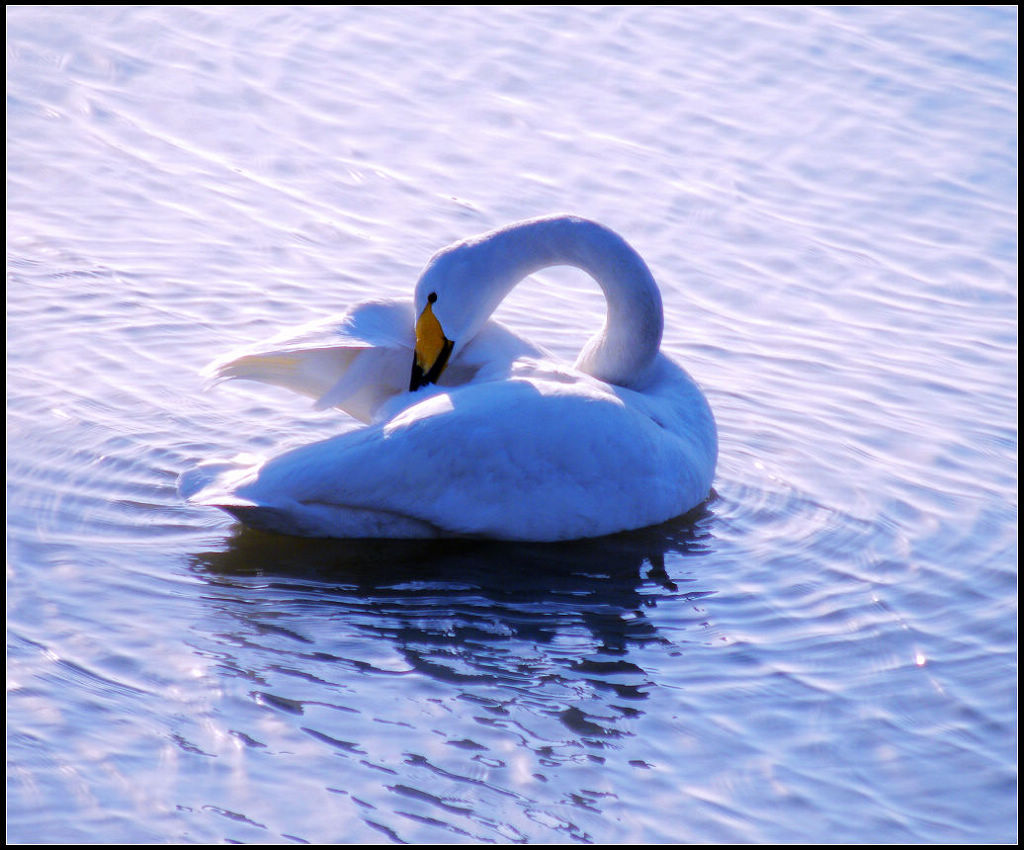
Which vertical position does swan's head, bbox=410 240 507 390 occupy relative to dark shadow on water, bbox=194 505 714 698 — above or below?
above

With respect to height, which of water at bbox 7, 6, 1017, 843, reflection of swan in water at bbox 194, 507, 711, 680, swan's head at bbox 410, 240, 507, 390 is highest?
swan's head at bbox 410, 240, 507, 390

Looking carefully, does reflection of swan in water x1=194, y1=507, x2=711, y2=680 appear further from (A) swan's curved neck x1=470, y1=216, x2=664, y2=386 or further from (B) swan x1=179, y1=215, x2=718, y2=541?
(A) swan's curved neck x1=470, y1=216, x2=664, y2=386

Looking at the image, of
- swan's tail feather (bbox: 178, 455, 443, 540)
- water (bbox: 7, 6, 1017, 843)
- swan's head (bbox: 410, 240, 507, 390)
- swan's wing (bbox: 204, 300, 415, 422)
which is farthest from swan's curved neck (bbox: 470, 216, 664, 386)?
swan's tail feather (bbox: 178, 455, 443, 540)

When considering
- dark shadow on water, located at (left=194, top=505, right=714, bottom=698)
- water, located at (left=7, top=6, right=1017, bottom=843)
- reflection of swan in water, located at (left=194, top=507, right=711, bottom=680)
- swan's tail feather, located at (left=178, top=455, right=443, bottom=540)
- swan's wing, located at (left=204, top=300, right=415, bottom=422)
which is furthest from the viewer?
swan's wing, located at (left=204, top=300, right=415, bottom=422)

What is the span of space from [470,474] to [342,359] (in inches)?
38.0

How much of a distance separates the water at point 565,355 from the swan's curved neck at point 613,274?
0.71 metres

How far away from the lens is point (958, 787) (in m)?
4.89

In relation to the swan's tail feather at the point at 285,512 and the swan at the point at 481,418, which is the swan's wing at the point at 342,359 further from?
the swan's tail feather at the point at 285,512

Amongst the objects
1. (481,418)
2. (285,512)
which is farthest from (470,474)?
(285,512)

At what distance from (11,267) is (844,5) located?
28.7 feet

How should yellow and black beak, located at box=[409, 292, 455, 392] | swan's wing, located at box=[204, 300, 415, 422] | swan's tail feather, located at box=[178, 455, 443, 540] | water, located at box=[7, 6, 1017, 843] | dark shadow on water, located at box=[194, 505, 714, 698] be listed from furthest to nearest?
yellow and black beak, located at box=[409, 292, 455, 392] → swan's wing, located at box=[204, 300, 415, 422] → swan's tail feather, located at box=[178, 455, 443, 540] → dark shadow on water, located at box=[194, 505, 714, 698] → water, located at box=[7, 6, 1017, 843]

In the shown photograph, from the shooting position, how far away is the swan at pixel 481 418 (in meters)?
5.92

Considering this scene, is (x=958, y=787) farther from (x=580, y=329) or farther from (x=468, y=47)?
(x=468, y=47)

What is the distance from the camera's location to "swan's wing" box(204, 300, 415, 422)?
644 centimetres
